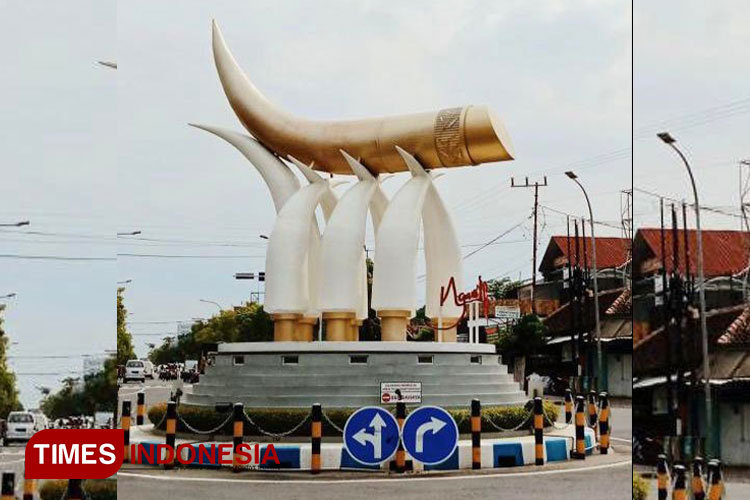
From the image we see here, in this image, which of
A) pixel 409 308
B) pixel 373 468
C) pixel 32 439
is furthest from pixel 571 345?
pixel 32 439

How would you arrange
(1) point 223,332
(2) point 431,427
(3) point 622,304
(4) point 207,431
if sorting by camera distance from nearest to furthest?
(2) point 431,427, (3) point 622,304, (4) point 207,431, (1) point 223,332

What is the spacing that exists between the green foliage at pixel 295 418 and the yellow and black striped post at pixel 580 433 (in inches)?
47.0

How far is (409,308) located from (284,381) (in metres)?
2.43

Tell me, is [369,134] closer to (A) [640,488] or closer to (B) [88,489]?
(A) [640,488]

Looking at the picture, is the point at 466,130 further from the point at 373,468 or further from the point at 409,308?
the point at 373,468

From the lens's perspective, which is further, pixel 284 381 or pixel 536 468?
pixel 284 381

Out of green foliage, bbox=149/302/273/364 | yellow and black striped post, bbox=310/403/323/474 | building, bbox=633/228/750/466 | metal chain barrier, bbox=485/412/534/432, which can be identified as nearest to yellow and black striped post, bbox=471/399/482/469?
metal chain barrier, bbox=485/412/534/432

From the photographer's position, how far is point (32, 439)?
6656 millimetres

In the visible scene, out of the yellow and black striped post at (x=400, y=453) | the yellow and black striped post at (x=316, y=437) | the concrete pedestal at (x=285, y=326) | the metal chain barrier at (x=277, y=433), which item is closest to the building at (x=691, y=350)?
the yellow and black striped post at (x=400, y=453)

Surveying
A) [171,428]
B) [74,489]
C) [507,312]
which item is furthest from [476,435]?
[507,312]

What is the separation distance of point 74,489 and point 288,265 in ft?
28.7

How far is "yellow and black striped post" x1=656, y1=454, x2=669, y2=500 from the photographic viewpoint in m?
7.20

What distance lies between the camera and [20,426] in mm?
9445

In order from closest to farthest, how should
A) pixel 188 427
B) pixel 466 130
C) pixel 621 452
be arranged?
pixel 188 427 < pixel 621 452 < pixel 466 130
